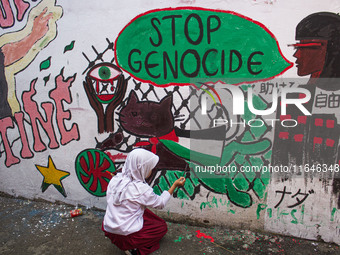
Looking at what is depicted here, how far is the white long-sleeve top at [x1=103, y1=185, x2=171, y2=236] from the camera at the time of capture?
2.43 metres

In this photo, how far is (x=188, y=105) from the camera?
9.80ft

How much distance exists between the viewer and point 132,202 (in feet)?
8.05

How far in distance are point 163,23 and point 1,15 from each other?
2421mm

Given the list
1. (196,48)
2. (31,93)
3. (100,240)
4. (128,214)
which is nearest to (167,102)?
(196,48)

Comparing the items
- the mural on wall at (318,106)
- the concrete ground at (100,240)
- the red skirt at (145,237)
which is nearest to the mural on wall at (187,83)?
the mural on wall at (318,106)

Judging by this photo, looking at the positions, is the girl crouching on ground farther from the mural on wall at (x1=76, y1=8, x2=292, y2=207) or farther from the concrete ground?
the mural on wall at (x1=76, y1=8, x2=292, y2=207)

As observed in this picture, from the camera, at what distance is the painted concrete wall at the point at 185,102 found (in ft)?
8.66

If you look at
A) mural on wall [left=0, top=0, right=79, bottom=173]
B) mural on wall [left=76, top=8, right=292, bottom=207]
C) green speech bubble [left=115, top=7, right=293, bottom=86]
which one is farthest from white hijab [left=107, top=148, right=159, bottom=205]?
mural on wall [left=0, top=0, right=79, bottom=173]

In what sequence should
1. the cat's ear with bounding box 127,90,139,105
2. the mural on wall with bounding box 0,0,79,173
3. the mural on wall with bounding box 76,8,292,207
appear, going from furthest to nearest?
the mural on wall with bounding box 0,0,79,173
the cat's ear with bounding box 127,90,139,105
the mural on wall with bounding box 76,8,292,207

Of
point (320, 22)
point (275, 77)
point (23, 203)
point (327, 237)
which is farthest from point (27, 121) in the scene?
point (327, 237)

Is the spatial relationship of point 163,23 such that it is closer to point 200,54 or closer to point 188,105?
point 200,54

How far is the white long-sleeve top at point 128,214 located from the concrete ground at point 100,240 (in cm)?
43

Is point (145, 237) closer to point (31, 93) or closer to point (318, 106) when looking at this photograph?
point (318, 106)

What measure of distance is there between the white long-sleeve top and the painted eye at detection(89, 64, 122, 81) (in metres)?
1.51
